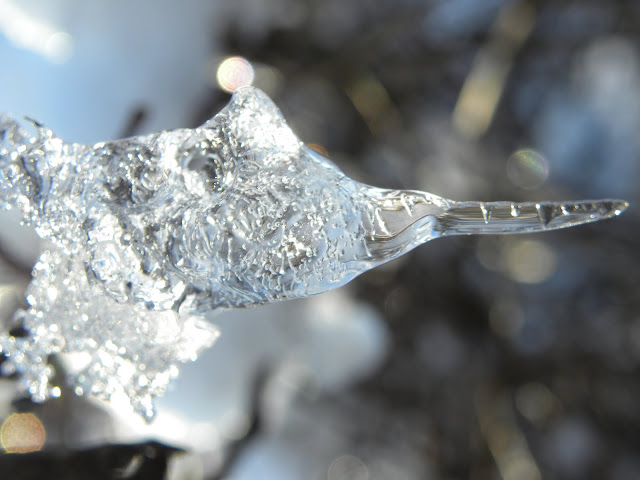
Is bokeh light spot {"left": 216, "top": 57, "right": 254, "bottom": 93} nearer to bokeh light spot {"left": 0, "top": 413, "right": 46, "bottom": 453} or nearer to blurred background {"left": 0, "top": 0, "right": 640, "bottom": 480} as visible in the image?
blurred background {"left": 0, "top": 0, "right": 640, "bottom": 480}

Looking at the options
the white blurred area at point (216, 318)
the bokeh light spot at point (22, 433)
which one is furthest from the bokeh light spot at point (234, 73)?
the bokeh light spot at point (22, 433)

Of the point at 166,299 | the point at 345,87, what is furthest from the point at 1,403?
the point at 345,87

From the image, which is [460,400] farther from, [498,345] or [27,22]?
[27,22]

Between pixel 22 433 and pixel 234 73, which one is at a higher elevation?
pixel 234 73

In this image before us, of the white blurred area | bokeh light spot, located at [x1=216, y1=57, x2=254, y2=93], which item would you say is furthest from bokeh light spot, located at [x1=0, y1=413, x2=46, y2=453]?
bokeh light spot, located at [x1=216, y1=57, x2=254, y2=93]

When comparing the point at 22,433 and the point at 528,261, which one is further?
the point at 528,261

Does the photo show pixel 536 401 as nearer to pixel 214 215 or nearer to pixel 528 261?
pixel 528 261

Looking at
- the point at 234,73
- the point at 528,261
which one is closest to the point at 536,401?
the point at 528,261
